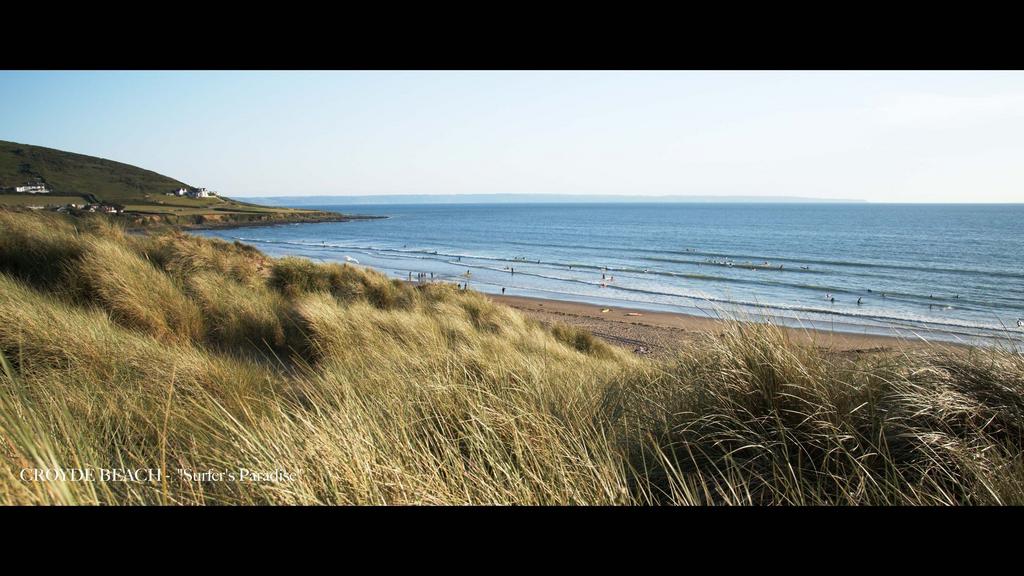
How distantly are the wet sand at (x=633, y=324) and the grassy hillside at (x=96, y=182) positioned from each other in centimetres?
2210

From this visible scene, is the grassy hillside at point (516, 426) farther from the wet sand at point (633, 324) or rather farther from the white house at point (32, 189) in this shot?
the white house at point (32, 189)

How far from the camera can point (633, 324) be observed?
1873cm

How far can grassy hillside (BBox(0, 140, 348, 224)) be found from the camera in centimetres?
2542

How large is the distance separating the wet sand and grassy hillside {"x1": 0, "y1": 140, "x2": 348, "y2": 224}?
72.5 feet

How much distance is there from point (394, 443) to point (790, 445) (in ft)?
7.02

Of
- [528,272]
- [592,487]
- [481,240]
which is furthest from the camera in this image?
[481,240]

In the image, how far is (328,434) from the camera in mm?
2363

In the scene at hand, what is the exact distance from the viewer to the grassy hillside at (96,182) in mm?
25425

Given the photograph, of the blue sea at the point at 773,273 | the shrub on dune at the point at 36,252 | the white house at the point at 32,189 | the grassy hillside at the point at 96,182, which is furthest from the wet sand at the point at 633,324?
the white house at the point at 32,189

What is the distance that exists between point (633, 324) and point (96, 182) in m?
43.0

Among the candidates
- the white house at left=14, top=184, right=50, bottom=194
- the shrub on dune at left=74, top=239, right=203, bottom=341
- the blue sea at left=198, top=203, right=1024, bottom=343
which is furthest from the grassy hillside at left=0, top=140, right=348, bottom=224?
Result: the shrub on dune at left=74, top=239, right=203, bottom=341
